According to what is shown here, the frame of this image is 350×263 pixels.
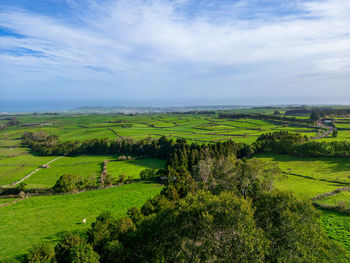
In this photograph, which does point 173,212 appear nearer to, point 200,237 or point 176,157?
point 200,237

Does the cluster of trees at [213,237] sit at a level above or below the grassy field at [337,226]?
above

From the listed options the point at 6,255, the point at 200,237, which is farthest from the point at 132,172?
the point at 200,237

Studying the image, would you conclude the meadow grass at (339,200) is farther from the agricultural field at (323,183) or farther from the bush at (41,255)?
the bush at (41,255)

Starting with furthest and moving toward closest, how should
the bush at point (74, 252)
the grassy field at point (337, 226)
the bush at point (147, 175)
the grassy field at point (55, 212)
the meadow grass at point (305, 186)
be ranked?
1. the bush at point (147, 175)
2. the meadow grass at point (305, 186)
3. the grassy field at point (55, 212)
4. the grassy field at point (337, 226)
5. the bush at point (74, 252)

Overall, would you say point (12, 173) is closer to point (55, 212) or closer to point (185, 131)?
point (55, 212)

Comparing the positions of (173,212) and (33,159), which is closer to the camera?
(173,212)

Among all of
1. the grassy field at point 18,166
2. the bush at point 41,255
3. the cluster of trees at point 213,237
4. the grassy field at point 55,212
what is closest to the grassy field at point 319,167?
the cluster of trees at point 213,237

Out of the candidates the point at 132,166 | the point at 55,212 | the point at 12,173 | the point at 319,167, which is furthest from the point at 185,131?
the point at 55,212
